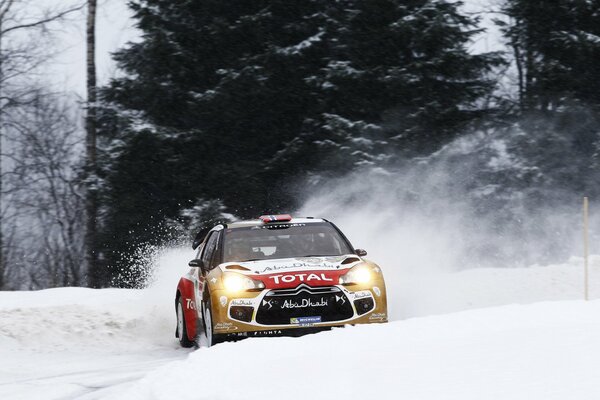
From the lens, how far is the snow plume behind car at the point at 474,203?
25.6 metres

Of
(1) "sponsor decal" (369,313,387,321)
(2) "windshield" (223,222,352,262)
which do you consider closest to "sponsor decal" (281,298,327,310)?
(1) "sponsor decal" (369,313,387,321)

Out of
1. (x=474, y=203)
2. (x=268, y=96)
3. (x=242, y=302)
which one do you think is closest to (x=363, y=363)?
(x=242, y=302)

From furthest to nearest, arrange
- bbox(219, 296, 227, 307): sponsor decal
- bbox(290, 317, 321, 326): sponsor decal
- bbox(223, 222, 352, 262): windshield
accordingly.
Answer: bbox(223, 222, 352, 262): windshield < bbox(219, 296, 227, 307): sponsor decal < bbox(290, 317, 321, 326): sponsor decal

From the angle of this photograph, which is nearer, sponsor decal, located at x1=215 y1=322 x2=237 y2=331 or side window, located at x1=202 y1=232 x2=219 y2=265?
sponsor decal, located at x1=215 y1=322 x2=237 y2=331

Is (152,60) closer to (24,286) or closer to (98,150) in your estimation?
(98,150)

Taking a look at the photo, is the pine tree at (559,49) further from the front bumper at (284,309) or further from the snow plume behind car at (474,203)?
the front bumper at (284,309)

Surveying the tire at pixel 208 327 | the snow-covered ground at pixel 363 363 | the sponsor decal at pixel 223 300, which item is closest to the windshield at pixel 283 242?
the tire at pixel 208 327

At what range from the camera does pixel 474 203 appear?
86.1 feet

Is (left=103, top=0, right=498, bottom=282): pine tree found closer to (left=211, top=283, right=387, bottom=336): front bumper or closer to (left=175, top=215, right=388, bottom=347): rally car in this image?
(left=175, top=215, right=388, bottom=347): rally car

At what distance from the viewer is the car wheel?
12234 mm

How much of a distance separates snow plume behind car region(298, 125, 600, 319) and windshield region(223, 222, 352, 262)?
1297cm

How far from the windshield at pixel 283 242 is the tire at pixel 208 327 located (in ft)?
2.24

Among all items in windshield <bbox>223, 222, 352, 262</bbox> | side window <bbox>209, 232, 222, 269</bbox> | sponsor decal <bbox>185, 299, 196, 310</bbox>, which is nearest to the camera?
side window <bbox>209, 232, 222, 269</bbox>

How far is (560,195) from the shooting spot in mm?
25891
